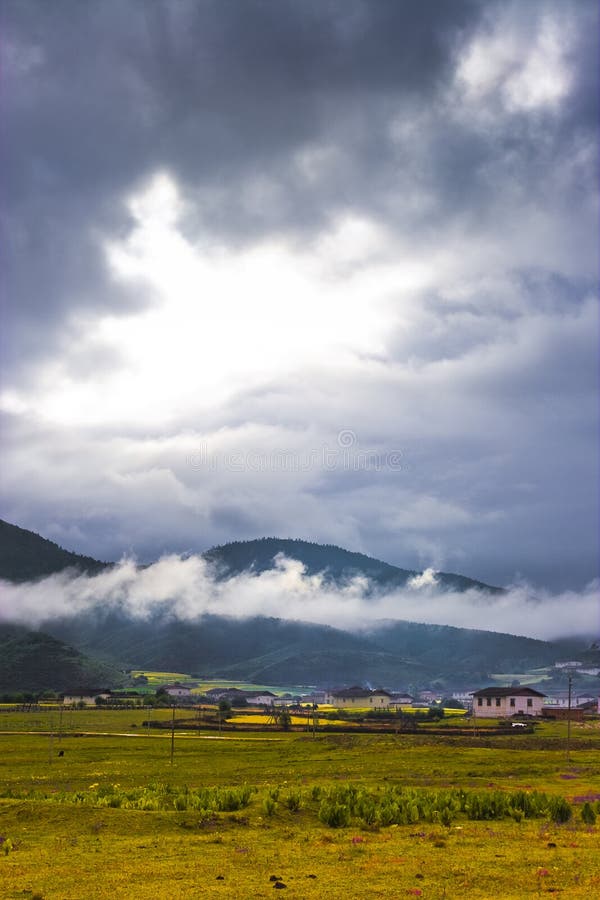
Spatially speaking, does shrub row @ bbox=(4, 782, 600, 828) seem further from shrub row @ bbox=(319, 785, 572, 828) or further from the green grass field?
the green grass field

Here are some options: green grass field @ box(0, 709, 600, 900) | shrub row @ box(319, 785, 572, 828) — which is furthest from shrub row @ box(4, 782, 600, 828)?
green grass field @ box(0, 709, 600, 900)

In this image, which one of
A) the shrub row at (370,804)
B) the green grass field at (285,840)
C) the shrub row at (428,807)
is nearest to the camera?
the green grass field at (285,840)

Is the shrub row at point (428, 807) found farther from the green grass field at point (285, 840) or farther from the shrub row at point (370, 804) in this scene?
the green grass field at point (285, 840)

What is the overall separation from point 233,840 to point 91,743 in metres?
83.5

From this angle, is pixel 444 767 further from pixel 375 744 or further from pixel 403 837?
pixel 403 837

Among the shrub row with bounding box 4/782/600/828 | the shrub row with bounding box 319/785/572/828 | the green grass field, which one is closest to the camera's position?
the green grass field

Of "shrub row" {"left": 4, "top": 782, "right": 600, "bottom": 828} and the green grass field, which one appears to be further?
"shrub row" {"left": 4, "top": 782, "right": 600, "bottom": 828}

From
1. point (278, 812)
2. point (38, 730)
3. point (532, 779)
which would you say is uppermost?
point (278, 812)

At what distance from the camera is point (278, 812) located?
41.2 metres

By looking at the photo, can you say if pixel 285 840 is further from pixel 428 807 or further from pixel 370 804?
pixel 428 807

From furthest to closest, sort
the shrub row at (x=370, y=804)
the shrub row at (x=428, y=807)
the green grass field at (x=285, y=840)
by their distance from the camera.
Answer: the shrub row at (x=370, y=804), the shrub row at (x=428, y=807), the green grass field at (x=285, y=840)

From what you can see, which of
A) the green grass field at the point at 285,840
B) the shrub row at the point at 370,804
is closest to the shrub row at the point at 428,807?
the shrub row at the point at 370,804

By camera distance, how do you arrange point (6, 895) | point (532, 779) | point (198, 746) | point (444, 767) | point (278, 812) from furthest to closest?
point (198, 746)
point (444, 767)
point (532, 779)
point (278, 812)
point (6, 895)

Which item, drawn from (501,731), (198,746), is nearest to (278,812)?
(198,746)
